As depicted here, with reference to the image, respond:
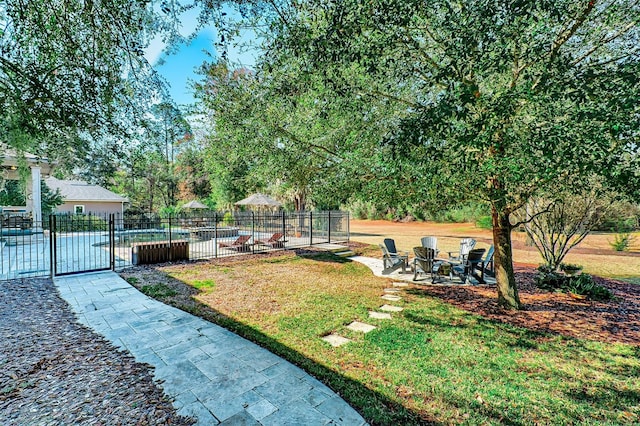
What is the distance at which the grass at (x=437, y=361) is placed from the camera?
292cm

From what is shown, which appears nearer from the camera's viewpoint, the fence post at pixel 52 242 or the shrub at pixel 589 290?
the shrub at pixel 589 290

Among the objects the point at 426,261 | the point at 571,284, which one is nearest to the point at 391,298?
the point at 426,261

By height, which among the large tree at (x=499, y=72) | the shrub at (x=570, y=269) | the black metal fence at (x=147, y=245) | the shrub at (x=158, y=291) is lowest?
the shrub at (x=158, y=291)

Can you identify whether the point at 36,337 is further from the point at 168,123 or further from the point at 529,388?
the point at 529,388

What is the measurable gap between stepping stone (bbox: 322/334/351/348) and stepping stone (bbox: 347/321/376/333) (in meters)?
0.40

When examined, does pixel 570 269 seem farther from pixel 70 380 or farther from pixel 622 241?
pixel 70 380

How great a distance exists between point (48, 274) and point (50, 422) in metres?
7.54

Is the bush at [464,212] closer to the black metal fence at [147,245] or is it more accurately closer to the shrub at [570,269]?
the shrub at [570,269]

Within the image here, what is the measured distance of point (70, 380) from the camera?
10.6 feet

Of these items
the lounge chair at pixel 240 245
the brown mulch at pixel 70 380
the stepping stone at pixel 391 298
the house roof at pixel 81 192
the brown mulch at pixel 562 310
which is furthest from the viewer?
the house roof at pixel 81 192

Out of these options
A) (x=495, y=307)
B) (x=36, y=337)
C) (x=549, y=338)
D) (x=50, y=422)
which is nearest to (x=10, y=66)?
(x=50, y=422)

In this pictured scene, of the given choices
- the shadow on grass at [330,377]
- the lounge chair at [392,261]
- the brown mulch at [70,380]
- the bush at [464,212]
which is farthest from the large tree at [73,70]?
the lounge chair at [392,261]

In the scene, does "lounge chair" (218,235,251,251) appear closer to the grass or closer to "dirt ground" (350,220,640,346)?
the grass

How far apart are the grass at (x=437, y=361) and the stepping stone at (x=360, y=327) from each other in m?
0.10
